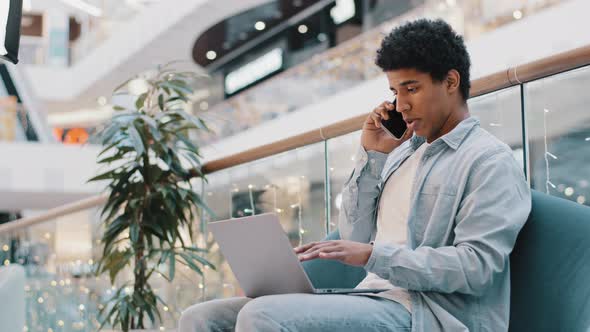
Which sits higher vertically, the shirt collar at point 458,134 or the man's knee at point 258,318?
the shirt collar at point 458,134

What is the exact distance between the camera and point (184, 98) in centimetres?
397

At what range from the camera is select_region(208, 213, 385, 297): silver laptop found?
68.9 inches

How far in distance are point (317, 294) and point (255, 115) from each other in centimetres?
1349

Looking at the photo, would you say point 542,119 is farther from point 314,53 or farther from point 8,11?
point 314,53

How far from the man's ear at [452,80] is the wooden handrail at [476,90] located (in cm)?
33

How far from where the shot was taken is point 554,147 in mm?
2246

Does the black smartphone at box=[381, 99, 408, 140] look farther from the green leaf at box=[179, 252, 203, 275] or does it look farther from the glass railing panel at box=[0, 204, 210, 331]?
the glass railing panel at box=[0, 204, 210, 331]

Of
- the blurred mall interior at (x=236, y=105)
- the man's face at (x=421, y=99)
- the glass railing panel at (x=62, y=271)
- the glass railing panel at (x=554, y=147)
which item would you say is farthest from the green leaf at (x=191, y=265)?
the man's face at (x=421, y=99)

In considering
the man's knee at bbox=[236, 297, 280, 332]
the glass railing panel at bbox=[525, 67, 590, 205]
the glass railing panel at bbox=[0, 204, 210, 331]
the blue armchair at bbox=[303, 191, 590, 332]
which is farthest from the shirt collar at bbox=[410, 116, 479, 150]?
the glass railing panel at bbox=[0, 204, 210, 331]

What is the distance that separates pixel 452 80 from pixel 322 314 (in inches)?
24.6

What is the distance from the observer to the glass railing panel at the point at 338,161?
318 centimetres

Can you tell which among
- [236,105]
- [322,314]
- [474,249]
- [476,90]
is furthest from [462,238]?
[236,105]

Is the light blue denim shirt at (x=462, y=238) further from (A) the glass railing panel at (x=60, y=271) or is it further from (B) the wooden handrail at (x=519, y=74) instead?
(A) the glass railing panel at (x=60, y=271)

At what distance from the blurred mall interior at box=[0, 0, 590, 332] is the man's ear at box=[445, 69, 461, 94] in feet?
0.97
